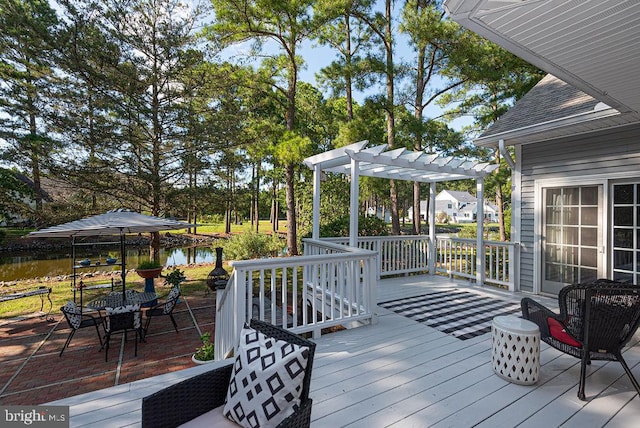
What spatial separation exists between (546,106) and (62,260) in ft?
58.7

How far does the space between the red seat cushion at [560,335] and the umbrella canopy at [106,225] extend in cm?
570

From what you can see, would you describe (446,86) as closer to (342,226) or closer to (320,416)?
(342,226)

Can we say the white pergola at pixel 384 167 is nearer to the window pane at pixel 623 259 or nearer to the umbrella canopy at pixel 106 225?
the window pane at pixel 623 259

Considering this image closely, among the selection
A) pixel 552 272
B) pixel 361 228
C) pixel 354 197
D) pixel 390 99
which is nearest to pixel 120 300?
pixel 354 197

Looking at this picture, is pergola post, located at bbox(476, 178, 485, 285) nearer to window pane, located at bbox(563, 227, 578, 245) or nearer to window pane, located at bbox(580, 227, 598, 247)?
window pane, located at bbox(563, 227, 578, 245)

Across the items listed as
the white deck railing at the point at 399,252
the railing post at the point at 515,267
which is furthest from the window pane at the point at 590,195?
the white deck railing at the point at 399,252

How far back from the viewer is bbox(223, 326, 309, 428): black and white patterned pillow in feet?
4.84

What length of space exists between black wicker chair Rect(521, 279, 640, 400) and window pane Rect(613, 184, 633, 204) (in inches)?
122

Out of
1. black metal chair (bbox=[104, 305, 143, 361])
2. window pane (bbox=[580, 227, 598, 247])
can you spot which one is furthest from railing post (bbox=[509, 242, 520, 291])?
black metal chair (bbox=[104, 305, 143, 361])

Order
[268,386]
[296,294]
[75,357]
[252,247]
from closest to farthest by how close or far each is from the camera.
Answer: [268,386]
[296,294]
[75,357]
[252,247]

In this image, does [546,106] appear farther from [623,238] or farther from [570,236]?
[623,238]

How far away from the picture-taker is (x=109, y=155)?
28.2 ft

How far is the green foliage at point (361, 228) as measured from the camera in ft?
29.7

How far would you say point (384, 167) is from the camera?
551 cm
